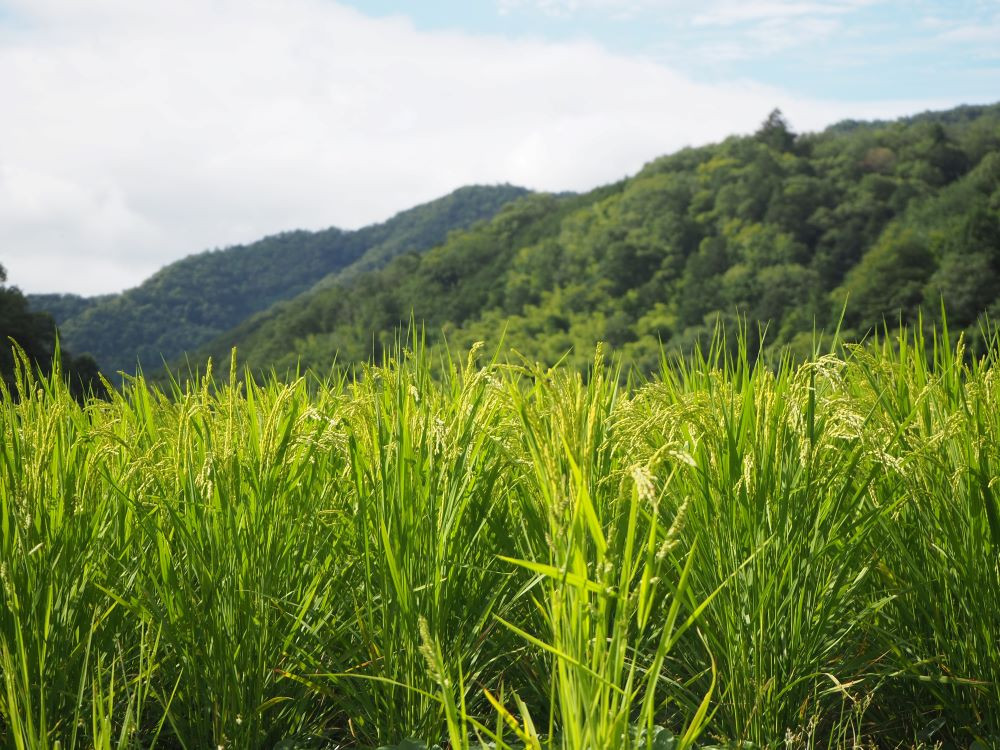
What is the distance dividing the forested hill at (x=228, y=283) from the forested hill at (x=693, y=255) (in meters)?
8.94

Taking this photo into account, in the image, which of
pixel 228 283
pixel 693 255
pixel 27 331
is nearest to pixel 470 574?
pixel 27 331

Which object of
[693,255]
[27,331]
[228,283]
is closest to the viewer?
[27,331]

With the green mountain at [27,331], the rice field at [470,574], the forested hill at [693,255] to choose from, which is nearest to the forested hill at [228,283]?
the forested hill at [693,255]

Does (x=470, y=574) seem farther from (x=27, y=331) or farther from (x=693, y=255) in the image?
(x=693, y=255)

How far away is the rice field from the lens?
182 cm

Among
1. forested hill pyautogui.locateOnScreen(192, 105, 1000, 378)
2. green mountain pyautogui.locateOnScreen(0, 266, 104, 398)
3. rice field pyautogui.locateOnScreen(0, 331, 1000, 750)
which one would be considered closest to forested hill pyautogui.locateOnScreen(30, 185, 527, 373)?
forested hill pyautogui.locateOnScreen(192, 105, 1000, 378)

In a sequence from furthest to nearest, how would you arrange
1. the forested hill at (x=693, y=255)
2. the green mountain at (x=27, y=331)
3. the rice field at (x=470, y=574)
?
the forested hill at (x=693, y=255) < the green mountain at (x=27, y=331) < the rice field at (x=470, y=574)

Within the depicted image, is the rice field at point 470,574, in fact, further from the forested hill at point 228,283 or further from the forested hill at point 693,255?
the forested hill at point 228,283

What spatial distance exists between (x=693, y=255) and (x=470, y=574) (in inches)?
2919

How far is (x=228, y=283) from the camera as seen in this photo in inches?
4003

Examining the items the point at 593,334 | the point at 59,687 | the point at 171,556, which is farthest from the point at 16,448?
the point at 593,334

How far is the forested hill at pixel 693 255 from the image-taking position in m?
61.9

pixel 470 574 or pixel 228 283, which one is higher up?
pixel 228 283

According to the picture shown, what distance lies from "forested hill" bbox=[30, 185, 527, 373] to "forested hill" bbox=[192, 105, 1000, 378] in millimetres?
8937
